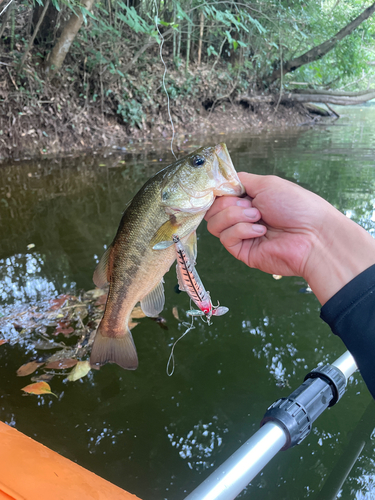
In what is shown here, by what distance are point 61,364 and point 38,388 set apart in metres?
0.23

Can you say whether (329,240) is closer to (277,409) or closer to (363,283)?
(363,283)

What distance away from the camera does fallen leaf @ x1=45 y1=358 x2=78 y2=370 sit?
2412 millimetres

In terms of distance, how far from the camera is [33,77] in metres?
8.74

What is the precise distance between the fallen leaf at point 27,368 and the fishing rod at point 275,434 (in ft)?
5.36

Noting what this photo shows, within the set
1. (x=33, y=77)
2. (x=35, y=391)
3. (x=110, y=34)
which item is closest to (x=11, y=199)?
(x=35, y=391)

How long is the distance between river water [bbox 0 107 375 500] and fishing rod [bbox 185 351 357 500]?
598mm

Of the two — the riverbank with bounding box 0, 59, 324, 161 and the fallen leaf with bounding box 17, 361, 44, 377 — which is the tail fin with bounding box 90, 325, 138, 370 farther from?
the riverbank with bounding box 0, 59, 324, 161

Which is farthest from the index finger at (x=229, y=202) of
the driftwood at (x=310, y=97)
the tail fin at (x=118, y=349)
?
the driftwood at (x=310, y=97)

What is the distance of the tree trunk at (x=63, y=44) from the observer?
308 inches

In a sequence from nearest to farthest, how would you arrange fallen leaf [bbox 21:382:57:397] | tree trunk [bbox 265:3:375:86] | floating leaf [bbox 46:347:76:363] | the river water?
the river water → fallen leaf [bbox 21:382:57:397] → floating leaf [bbox 46:347:76:363] → tree trunk [bbox 265:3:375:86]

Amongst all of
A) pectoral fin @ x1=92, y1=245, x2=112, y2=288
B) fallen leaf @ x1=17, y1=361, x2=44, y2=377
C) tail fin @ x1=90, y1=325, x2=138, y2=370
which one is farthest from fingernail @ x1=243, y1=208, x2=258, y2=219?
fallen leaf @ x1=17, y1=361, x2=44, y2=377

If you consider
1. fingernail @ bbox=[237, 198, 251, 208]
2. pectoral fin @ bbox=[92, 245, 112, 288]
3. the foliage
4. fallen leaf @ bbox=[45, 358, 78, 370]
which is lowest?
fallen leaf @ bbox=[45, 358, 78, 370]

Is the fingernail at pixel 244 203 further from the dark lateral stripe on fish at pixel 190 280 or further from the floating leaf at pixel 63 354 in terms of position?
the floating leaf at pixel 63 354

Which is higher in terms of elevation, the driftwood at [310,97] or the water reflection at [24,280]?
the driftwood at [310,97]
